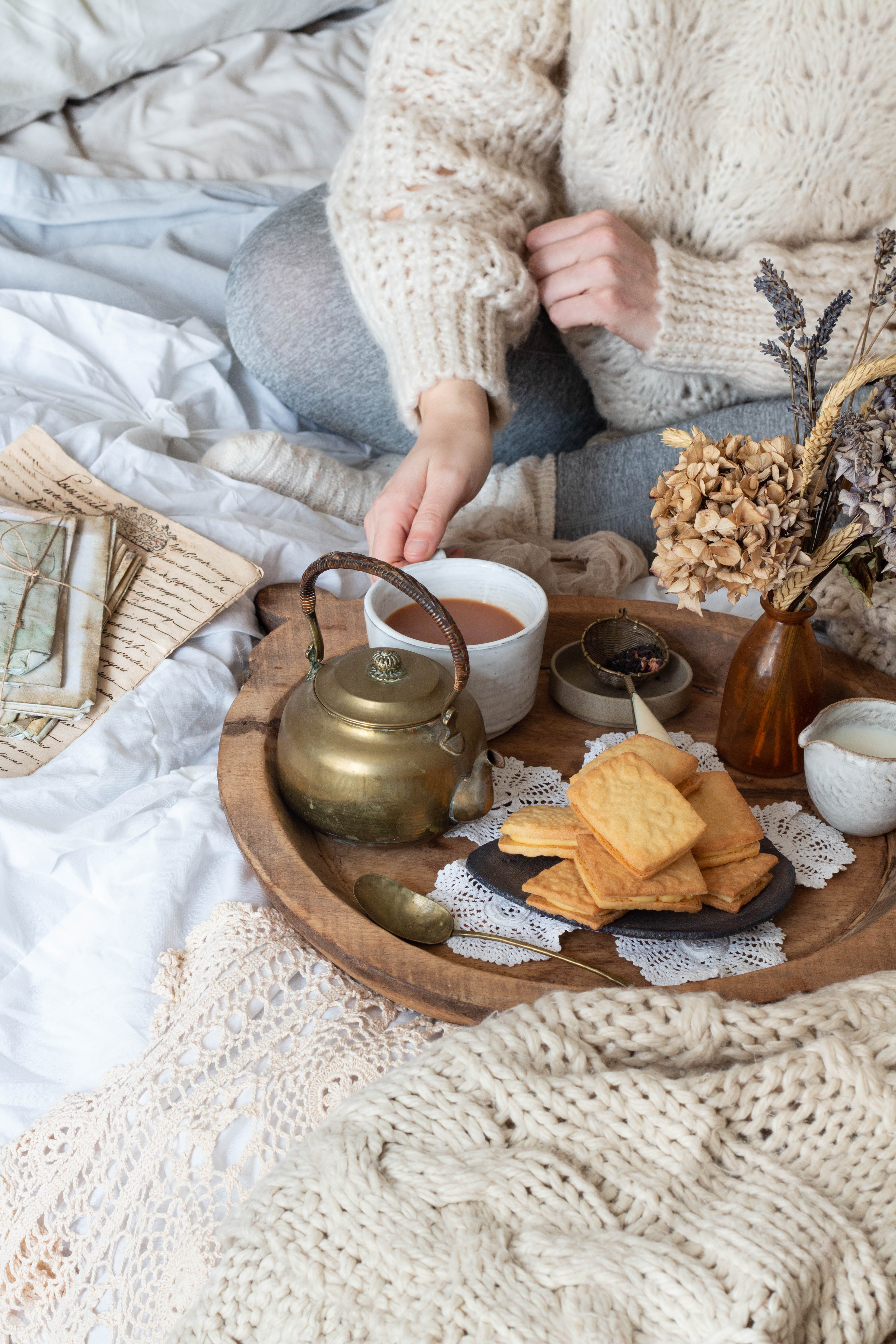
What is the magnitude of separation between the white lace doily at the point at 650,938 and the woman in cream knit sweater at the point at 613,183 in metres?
0.33

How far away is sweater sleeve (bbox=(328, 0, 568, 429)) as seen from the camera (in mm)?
918

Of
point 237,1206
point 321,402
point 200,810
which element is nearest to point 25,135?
point 321,402

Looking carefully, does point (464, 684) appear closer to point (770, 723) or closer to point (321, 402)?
point (770, 723)

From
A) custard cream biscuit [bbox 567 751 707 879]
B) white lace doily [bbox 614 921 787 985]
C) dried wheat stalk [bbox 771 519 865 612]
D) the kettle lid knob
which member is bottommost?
white lace doily [bbox 614 921 787 985]

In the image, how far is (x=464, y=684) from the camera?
624 millimetres

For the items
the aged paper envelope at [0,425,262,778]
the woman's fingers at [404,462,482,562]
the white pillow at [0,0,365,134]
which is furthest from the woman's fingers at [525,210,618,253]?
the white pillow at [0,0,365,134]

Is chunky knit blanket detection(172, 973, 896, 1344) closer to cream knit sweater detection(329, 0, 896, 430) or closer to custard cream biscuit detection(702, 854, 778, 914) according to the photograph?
custard cream biscuit detection(702, 854, 778, 914)

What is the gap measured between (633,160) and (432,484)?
0.48m

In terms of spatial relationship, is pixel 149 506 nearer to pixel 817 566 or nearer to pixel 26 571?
pixel 26 571

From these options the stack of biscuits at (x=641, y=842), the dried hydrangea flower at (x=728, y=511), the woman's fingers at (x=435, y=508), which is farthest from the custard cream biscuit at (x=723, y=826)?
the woman's fingers at (x=435, y=508)

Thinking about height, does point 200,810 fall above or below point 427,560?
below

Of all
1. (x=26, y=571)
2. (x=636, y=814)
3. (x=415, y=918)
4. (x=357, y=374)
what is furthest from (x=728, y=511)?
(x=357, y=374)

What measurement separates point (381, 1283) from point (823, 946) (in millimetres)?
346

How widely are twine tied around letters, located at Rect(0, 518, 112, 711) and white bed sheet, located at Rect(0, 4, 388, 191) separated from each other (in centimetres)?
83
